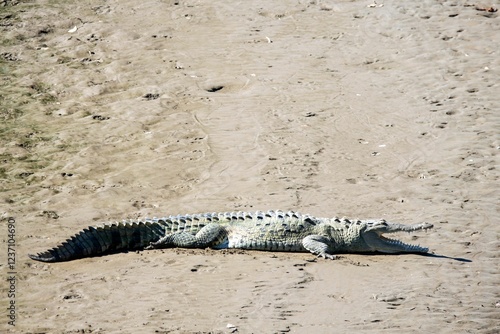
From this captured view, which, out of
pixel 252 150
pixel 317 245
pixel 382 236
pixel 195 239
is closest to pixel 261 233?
pixel 317 245

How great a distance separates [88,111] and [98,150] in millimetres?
1578

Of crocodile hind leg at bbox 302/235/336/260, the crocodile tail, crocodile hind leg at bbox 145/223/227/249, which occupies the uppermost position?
the crocodile tail

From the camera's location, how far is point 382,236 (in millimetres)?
9742

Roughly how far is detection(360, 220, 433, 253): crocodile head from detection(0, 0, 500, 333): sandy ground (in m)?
0.15

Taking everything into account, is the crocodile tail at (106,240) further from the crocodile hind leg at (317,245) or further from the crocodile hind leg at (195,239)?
the crocodile hind leg at (317,245)

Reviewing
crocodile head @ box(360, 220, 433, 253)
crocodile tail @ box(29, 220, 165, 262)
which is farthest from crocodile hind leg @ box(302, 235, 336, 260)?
crocodile tail @ box(29, 220, 165, 262)

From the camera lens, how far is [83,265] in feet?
30.1

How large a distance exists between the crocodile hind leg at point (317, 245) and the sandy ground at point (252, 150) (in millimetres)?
134

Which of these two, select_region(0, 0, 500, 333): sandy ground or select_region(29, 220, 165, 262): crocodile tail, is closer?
select_region(0, 0, 500, 333): sandy ground

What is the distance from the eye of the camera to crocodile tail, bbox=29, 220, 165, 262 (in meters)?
9.26

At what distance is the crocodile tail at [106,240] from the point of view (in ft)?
30.4

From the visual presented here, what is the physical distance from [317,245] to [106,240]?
93.0 inches

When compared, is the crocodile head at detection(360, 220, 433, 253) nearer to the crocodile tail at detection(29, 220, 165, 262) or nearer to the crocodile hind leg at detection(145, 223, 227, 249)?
the crocodile hind leg at detection(145, 223, 227, 249)

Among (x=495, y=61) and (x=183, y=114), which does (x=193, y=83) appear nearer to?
(x=183, y=114)
